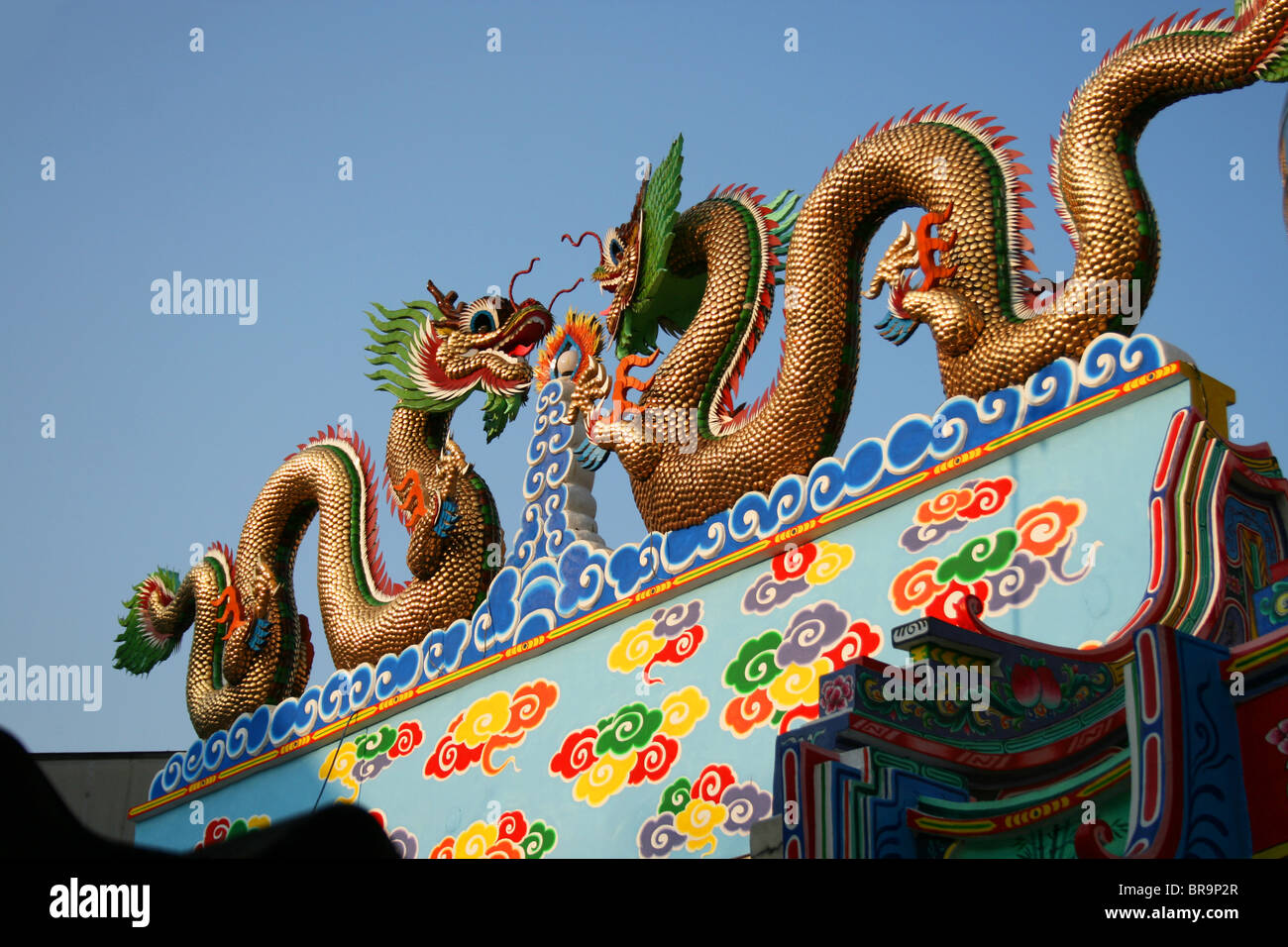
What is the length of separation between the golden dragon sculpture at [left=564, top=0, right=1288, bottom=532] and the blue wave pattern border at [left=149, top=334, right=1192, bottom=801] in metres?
0.16

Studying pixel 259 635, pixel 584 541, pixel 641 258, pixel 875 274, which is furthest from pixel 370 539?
pixel 875 274

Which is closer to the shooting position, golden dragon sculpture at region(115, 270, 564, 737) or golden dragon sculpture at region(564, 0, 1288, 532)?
golden dragon sculpture at region(564, 0, 1288, 532)

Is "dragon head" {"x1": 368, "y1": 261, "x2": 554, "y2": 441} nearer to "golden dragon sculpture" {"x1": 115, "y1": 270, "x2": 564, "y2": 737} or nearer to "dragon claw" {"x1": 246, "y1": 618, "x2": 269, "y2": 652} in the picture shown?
"golden dragon sculpture" {"x1": 115, "y1": 270, "x2": 564, "y2": 737}

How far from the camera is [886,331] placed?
641 cm

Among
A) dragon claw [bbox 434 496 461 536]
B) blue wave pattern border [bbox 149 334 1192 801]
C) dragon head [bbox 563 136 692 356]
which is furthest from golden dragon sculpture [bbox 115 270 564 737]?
dragon head [bbox 563 136 692 356]

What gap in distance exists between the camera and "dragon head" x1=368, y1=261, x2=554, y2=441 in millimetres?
8219

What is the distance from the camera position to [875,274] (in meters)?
6.52

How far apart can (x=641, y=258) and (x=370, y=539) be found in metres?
2.39

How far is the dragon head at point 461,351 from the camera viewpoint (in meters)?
8.22

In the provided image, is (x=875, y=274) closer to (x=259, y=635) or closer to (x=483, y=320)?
(x=483, y=320)

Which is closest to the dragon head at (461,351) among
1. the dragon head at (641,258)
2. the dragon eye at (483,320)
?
the dragon eye at (483,320)

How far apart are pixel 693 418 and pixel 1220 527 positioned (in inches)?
107
